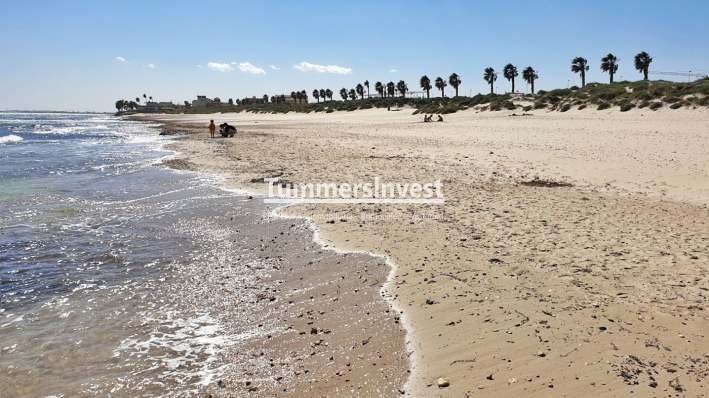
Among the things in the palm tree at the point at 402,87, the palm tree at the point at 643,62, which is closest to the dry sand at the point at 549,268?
the palm tree at the point at 643,62

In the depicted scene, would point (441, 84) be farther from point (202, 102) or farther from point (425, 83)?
point (202, 102)

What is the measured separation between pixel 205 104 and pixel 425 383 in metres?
201

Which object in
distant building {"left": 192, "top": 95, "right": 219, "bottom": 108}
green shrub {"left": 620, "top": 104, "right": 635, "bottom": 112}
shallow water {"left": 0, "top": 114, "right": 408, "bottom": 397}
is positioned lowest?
shallow water {"left": 0, "top": 114, "right": 408, "bottom": 397}

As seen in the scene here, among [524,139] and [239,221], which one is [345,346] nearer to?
[239,221]

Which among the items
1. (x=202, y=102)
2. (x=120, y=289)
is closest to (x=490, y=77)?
(x=120, y=289)

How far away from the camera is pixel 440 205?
9.24 meters

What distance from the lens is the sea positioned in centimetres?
393

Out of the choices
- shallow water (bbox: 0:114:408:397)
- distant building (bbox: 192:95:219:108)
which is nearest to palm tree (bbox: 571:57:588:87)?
shallow water (bbox: 0:114:408:397)

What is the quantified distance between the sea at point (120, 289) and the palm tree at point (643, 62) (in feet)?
214

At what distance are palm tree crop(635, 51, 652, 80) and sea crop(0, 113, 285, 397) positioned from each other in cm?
6523

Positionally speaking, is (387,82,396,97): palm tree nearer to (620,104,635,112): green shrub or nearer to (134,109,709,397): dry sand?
(620,104,635,112): green shrub

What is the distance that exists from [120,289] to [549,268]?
5.66 meters

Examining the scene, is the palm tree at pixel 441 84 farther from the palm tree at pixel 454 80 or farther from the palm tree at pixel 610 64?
A: the palm tree at pixel 610 64

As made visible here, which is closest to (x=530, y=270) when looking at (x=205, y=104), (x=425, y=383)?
(x=425, y=383)
